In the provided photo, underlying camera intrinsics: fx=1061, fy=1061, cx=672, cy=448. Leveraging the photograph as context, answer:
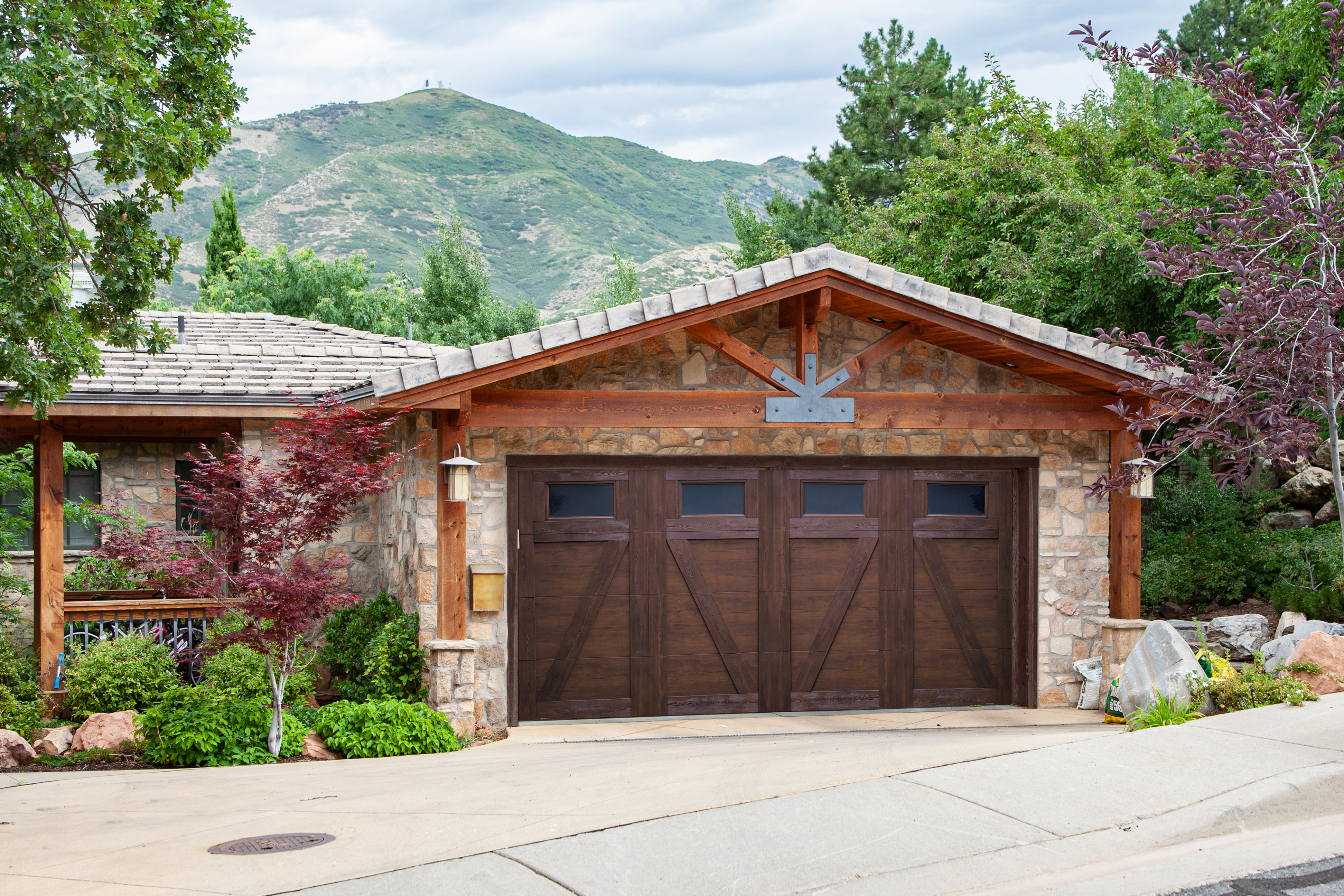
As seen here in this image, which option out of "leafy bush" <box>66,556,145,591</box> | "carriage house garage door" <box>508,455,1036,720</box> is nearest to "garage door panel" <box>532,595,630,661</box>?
"carriage house garage door" <box>508,455,1036,720</box>

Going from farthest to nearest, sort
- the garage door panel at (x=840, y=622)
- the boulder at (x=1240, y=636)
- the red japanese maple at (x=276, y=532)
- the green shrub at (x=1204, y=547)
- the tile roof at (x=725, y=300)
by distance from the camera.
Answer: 1. the green shrub at (x=1204, y=547)
2. the boulder at (x=1240, y=636)
3. the garage door panel at (x=840, y=622)
4. the tile roof at (x=725, y=300)
5. the red japanese maple at (x=276, y=532)

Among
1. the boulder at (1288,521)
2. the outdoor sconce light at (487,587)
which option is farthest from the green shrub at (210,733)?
the boulder at (1288,521)

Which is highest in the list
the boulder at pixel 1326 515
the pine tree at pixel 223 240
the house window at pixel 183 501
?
the pine tree at pixel 223 240

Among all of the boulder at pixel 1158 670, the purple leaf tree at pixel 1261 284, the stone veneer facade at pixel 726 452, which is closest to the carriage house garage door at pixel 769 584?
the stone veneer facade at pixel 726 452

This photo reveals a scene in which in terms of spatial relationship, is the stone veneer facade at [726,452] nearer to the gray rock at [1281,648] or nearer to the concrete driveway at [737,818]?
the gray rock at [1281,648]

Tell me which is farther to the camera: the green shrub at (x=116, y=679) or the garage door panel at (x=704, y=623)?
the garage door panel at (x=704, y=623)

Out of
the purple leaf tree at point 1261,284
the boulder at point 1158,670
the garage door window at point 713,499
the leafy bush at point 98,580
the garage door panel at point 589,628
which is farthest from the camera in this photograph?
the leafy bush at point 98,580

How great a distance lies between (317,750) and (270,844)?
293cm

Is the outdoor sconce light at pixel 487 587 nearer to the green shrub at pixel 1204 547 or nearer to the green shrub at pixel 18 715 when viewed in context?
the green shrub at pixel 18 715

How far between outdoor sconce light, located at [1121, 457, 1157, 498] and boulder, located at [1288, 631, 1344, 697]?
5.35ft

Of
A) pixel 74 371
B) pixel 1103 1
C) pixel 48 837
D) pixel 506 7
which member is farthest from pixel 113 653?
pixel 506 7

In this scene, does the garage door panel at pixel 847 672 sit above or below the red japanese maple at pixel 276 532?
below

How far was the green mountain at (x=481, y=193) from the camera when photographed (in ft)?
202

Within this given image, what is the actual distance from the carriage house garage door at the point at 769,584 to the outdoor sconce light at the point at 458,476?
83 centimetres
